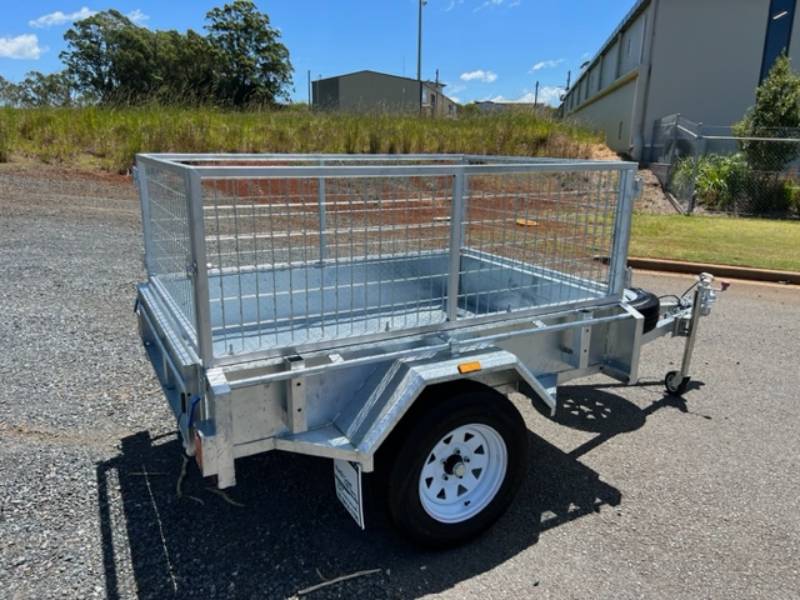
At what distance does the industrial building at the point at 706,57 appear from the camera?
2003cm

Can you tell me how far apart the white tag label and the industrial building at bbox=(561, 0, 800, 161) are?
2085 centimetres

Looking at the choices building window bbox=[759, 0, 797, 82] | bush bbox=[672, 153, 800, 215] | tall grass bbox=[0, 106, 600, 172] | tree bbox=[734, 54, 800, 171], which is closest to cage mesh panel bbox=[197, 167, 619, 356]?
tall grass bbox=[0, 106, 600, 172]

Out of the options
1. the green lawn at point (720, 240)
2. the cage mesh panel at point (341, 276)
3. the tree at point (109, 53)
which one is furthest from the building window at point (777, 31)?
the tree at point (109, 53)

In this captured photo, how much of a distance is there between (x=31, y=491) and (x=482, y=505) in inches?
88.5

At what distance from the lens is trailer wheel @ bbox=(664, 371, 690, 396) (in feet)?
14.7

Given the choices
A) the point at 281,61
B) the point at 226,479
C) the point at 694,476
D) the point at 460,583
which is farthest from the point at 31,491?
the point at 281,61

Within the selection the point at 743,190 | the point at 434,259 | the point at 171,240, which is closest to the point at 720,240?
the point at 743,190

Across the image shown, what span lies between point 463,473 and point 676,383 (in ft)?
8.03

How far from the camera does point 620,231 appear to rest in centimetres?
332

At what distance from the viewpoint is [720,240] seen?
10805 millimetres

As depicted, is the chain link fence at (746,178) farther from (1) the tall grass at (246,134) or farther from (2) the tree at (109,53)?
(2) the tree at (109,53)

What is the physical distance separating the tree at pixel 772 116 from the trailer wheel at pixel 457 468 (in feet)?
52.3

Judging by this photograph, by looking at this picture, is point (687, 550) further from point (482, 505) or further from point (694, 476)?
point (482, 505)

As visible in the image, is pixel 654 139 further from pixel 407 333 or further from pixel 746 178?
pixel 407 333
